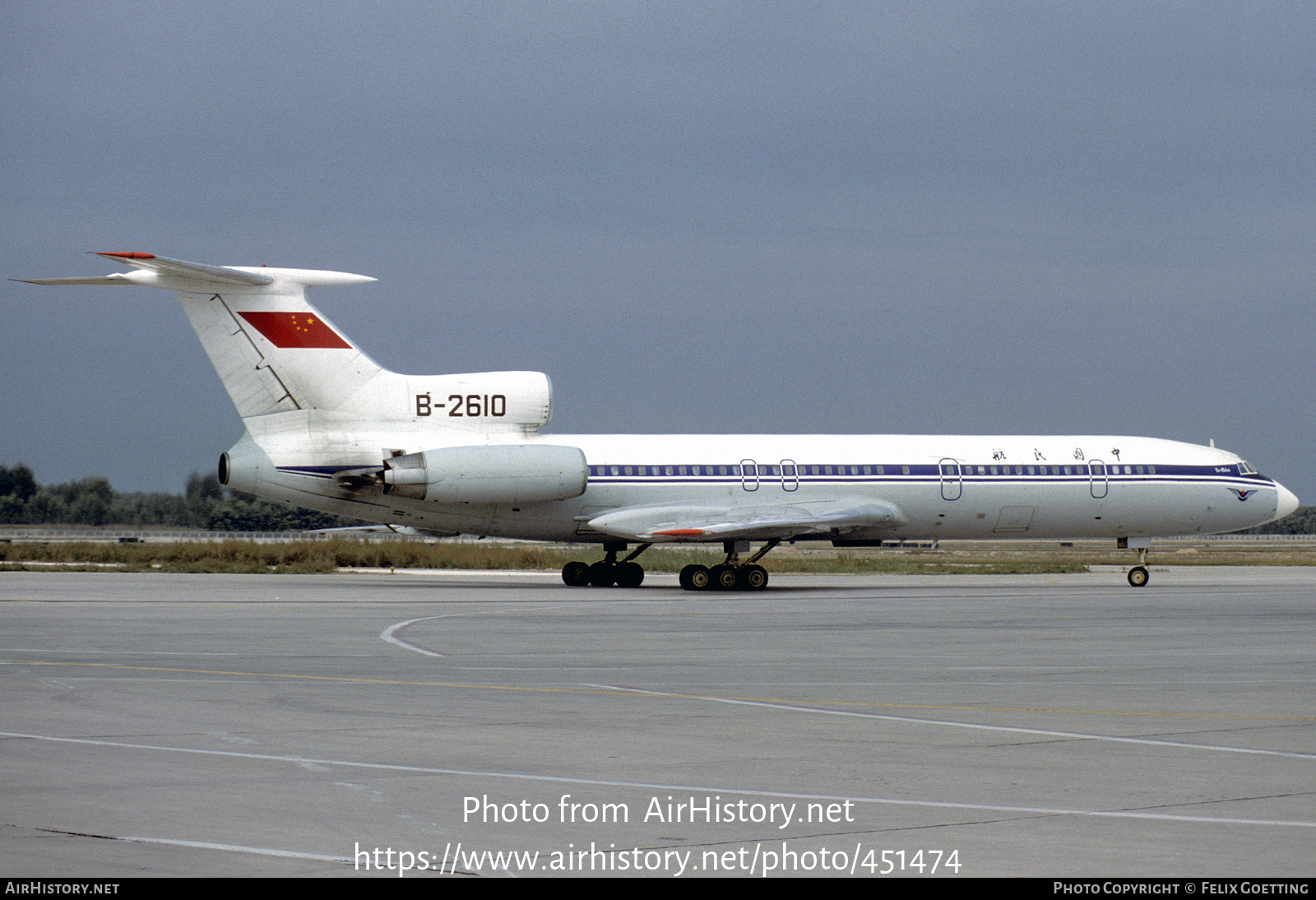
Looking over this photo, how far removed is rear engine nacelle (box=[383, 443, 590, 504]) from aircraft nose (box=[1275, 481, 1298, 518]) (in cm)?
2092

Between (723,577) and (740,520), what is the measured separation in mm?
1517

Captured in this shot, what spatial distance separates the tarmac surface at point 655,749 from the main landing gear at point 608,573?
596 inches

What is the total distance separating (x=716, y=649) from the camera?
693 inches

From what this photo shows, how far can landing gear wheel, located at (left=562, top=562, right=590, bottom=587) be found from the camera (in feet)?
121

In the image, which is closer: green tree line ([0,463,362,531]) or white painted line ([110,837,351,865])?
white painted line ([110,837,351,865])

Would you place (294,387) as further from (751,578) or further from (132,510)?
(132,510)

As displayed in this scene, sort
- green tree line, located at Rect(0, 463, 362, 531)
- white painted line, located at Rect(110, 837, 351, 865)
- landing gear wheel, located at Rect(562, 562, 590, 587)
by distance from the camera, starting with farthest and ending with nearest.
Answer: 1. green tree line, located at Rect(0, 463, 362, 531)
2. landing gear wheel, located at Rect(562, 562, 590, 587)
3. white painted line, located at Rect(110, 837, 351, 865)

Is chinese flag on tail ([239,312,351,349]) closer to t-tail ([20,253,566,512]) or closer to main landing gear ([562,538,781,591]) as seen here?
t-tail ([20,253,566,512])

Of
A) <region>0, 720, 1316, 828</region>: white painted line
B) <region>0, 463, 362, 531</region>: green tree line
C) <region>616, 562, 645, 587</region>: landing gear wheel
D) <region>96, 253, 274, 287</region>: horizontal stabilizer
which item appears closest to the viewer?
<region>0, 720, 1316, 828</region>: white painted line

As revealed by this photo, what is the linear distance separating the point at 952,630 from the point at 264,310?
18.8 m

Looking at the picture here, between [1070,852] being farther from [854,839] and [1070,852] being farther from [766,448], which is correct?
[766,448]

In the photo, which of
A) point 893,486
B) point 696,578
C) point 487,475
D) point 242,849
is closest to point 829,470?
point 893,486

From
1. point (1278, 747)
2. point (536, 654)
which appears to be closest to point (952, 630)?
point (536, 654)

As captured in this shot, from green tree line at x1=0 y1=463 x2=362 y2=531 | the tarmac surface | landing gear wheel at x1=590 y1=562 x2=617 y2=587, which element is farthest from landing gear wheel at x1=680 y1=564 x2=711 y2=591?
green tree line at x1=0 y1=463 x2=362 y2=531
